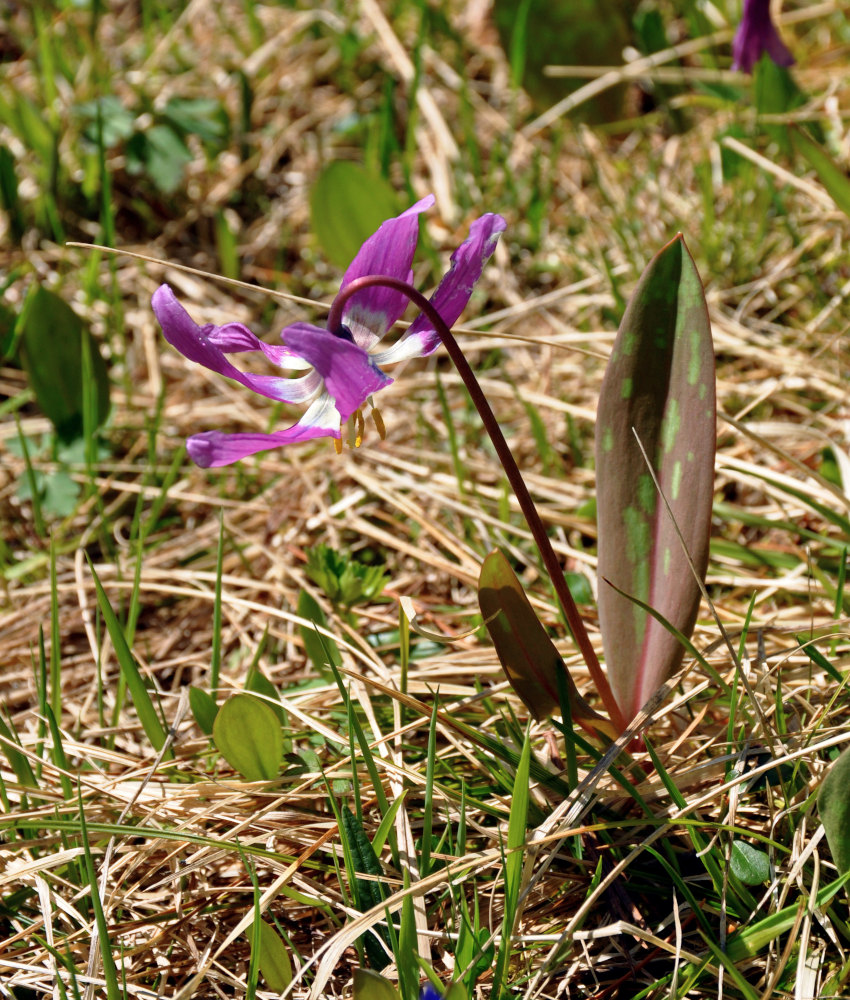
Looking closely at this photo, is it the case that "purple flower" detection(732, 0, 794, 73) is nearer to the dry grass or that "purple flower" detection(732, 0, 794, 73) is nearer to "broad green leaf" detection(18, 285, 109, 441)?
the dry grass

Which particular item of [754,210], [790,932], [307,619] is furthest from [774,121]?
[790,932]

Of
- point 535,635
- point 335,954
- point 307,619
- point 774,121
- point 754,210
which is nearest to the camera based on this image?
point 335,954

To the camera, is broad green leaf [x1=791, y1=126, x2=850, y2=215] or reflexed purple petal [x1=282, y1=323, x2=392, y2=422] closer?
reflexed purple petal [x1=282, y1=323, x2=392, y2=422]

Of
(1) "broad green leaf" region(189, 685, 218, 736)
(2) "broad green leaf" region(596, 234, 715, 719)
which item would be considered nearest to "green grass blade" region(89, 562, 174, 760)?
(1) "broad green leaf" region(189, 685, 218, 736)

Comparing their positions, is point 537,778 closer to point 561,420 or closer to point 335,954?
point 335,954

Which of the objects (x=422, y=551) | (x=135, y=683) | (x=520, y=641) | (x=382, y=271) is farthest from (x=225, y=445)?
(x=422, y=551)

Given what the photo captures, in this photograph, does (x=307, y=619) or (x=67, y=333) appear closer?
(x=307, y=619)

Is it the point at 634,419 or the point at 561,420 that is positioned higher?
the point at 634,419

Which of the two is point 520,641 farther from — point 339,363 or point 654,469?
point 339,363
